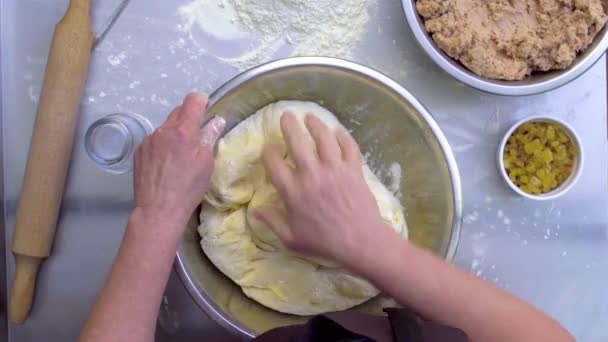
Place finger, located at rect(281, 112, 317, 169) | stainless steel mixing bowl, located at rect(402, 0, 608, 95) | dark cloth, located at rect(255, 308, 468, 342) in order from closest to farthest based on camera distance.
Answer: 1. dark cloth, located at rect(255, 308, 468, 342)
2. finger, located at rect(281, 112, 317, 169)
3. stainless steel mixing bowl, located at rect(402, 0, 608, 95)

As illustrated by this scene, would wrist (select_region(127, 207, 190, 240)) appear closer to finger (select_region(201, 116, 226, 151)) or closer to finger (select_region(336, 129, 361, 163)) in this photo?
finger (select_region(201, 116, 226, 151))

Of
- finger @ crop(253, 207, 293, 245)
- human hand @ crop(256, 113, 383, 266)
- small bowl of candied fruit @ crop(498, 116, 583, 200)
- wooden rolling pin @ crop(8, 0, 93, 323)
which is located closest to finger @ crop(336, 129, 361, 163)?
human hand @ crop(256, 113, 383, 266)

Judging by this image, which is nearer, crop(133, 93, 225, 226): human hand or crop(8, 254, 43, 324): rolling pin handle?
crop(133, 93, 225, 226): human hand

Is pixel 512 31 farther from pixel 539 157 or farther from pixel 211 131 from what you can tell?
pixel 211 131

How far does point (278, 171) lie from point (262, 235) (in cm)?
10

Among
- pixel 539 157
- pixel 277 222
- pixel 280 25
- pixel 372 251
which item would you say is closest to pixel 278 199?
pixel 277 222

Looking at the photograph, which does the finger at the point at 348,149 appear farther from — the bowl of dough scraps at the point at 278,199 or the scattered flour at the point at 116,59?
the scattered flour at the point at 116,59

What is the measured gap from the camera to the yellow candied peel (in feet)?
2.46

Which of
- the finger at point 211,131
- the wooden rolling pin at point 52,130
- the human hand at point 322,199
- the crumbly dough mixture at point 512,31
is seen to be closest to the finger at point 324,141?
the human hand at point 322,199

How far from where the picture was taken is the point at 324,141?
61 centimetres

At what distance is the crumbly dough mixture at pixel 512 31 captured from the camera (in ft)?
Answer: 2.26

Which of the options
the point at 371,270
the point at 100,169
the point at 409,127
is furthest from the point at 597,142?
the point at 100,169

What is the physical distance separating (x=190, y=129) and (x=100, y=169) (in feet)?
0.85

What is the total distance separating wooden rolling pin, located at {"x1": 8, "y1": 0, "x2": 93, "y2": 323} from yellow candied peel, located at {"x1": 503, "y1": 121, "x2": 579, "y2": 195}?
60cm
